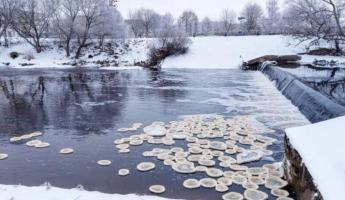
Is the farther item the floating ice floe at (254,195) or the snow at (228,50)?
the snow at (228,50)

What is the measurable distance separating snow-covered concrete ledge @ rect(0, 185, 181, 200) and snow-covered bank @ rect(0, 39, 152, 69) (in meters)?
27.7

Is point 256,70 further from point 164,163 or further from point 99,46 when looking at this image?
point 164,163

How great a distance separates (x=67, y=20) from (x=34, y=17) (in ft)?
15.5

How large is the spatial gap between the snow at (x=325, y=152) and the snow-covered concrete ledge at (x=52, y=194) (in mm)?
2446

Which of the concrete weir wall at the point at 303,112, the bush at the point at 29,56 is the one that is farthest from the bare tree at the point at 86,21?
the concrete weir wall at the point at 303,112

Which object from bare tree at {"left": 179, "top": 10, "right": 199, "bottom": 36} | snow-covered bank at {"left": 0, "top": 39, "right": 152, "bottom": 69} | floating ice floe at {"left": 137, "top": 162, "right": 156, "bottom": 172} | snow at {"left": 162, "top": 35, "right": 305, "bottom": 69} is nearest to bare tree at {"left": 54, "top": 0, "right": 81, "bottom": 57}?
snow-covered bank at {"left": 0, "top": 39, "right": 152, "bottom": 69}

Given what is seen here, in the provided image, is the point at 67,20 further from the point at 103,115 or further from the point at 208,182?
the point at 208,182

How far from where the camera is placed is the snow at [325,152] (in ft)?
14.6

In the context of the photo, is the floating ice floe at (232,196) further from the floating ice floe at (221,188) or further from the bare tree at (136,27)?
the bare tree at (136,27)

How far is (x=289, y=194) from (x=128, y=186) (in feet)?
9.22

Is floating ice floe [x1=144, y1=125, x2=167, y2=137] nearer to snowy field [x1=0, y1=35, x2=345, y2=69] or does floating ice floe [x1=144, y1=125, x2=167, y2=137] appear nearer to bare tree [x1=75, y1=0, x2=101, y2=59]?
snowy field [x1=0, y1=35, x2=345, y2=69]

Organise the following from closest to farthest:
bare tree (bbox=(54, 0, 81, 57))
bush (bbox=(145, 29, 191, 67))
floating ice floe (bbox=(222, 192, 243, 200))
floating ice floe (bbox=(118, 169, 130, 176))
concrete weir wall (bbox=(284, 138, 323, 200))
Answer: concrete weir wall (bbox=(284, 138, 323, 200)) < floating ice floe (bbox=(222, 192, 243, 200)) < floating ice floe (bbox=(118, 169, 130, 176)) < bush (bbox=(145, 29, 191, 67)) < bare tree (bbox=(54, 0, 81, 57))

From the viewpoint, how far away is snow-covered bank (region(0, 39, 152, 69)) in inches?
1439

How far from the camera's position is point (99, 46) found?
42781mm
